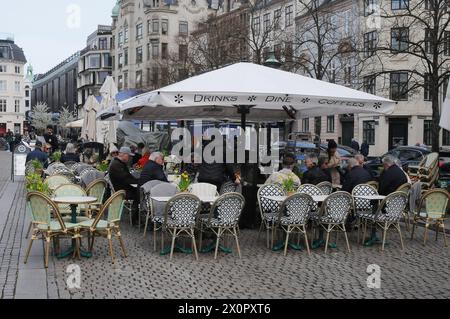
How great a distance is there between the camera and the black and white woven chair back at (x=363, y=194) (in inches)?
412

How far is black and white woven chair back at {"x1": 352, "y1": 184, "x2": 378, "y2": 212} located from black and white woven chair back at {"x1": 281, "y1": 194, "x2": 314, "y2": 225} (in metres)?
1.57

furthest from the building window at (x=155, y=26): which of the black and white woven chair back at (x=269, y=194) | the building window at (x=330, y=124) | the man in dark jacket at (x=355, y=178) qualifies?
→ the black and white woven chair back at (x=269, y=194)

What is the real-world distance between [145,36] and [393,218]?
7082 centimetres

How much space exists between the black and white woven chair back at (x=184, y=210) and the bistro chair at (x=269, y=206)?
4.90 feet

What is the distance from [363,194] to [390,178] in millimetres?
691

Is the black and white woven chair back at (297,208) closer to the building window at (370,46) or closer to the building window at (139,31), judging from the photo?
the building window at (370,46)

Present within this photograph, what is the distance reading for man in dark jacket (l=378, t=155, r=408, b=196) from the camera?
1082 cm

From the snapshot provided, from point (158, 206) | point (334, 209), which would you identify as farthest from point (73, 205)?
point (334, 209)

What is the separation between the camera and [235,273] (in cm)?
790

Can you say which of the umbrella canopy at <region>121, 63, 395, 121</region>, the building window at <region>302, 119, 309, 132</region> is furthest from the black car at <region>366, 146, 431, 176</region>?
the building window at <region>302, 119, 309, 132</region>

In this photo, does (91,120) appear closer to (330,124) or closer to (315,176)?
(315,176)

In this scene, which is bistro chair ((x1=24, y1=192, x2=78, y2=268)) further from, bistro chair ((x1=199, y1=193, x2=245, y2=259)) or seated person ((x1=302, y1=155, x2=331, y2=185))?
seated person ((x1=302, y1=155, x2=331, y2=185))
